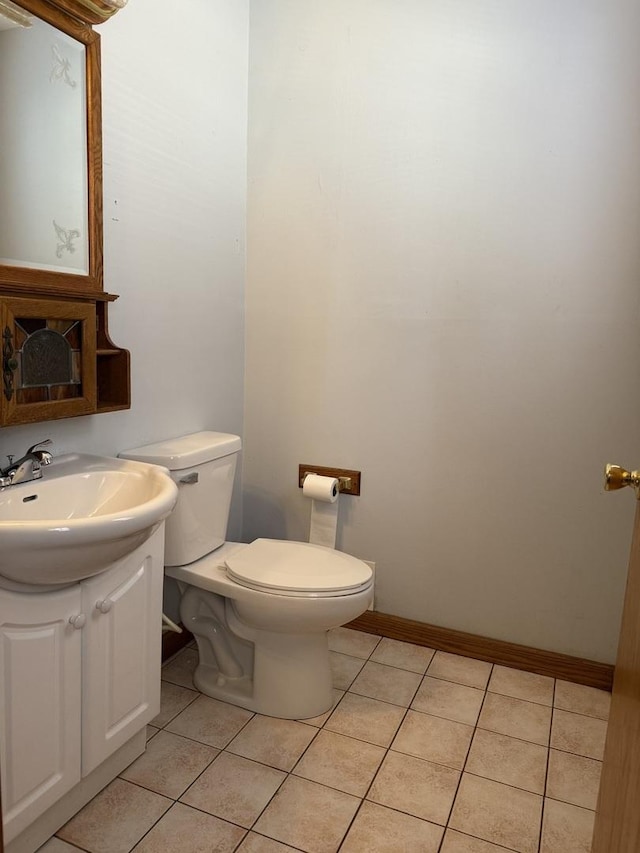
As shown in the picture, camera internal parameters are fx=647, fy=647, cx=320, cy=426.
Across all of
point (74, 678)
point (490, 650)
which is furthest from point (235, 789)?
point (490, 650)

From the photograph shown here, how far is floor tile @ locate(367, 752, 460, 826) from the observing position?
163 centimetres

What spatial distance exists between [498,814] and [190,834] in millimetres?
758

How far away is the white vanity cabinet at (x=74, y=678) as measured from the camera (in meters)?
1.30

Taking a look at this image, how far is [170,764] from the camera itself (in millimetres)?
1752

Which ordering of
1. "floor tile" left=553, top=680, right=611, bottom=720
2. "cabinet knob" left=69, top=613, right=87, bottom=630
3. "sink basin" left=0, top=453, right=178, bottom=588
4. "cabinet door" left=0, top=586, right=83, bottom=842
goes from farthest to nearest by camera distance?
"floor tile" left=553, top=680, right=611, bottom=720 < "cabinet knob" left=69, top=613, right=87, bottom=630 < "cabinet door" left=0, top=586, right=83, bottom=842 < "sink basin" left=0, top=453, right=178, bottom=588

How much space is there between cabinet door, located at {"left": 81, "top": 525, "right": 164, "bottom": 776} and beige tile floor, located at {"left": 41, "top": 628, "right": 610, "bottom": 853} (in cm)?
17

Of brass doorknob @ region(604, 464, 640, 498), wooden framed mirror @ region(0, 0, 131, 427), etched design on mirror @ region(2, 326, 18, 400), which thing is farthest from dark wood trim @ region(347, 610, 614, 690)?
etched design on mirror @ region(2, 326, 18, 400)

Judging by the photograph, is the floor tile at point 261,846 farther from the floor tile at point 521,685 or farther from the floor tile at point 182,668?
the floor tile at point 521,685

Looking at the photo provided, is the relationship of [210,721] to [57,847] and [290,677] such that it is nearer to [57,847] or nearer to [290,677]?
[290,677]

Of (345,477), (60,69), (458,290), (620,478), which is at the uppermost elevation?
(60,69)

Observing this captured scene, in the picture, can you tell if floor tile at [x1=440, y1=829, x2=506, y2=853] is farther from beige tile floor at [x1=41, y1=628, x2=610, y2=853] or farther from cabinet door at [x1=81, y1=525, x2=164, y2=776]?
cabinet door at [x1=81, y1=525, x2=164, y2=776]

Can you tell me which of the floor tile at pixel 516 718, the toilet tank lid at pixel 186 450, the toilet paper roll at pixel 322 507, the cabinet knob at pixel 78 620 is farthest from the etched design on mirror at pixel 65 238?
the floor tile at pixel 516 718

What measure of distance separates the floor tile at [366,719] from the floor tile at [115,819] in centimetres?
56

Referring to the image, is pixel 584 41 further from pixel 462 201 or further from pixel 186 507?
pixel 186 507
